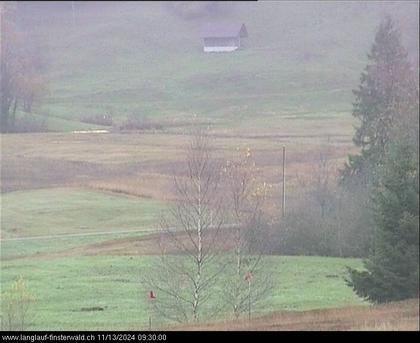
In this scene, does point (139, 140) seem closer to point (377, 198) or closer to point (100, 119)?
point (100, 119)

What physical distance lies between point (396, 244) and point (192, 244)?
21.0 feet

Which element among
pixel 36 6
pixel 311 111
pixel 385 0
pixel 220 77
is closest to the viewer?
pixel 36 6

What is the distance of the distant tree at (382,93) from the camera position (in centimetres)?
3566

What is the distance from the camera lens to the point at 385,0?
31422mm

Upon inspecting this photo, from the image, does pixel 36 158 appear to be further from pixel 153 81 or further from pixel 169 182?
pixel 153 81

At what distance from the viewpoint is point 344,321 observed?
13.8 metres

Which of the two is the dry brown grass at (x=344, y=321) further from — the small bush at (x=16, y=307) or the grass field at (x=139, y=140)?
the small bush at (x=16, y=307)

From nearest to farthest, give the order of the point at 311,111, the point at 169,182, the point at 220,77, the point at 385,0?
the point at 169,182, the point at 385,0, the point at 220,77, the point at 311,111

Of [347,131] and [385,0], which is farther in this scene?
[347,131]

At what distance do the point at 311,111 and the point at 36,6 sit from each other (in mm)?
25708

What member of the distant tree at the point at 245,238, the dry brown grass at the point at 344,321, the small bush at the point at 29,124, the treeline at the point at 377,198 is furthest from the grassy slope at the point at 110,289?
the small bush at the point at 29,124

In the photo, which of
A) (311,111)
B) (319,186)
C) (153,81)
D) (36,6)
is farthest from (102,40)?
(36,6)

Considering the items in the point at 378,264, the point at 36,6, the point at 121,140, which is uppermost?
the point at 36,6

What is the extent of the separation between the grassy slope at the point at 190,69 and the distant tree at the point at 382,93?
128 cm
